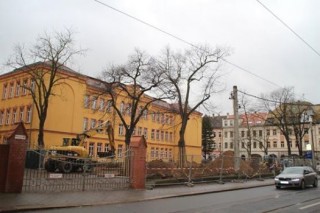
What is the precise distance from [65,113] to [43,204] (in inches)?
1676

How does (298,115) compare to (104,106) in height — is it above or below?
below

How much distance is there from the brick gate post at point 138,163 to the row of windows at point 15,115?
34198mm

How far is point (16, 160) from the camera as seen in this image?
1683cm

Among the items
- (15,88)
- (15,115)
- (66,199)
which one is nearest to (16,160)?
(66,199)

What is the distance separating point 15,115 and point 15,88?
14.5 ft

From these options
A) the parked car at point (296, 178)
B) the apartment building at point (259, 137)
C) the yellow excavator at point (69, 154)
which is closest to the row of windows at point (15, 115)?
the yellow excavator at point (69, 154)

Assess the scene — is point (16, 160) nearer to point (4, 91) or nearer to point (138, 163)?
point (138, 163)

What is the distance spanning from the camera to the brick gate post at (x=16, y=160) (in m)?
16.6

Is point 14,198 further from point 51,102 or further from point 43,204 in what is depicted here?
point 51,102

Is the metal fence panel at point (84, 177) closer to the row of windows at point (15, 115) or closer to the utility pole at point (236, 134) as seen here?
the utility pole at point (236, 134)

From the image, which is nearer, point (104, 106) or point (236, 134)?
point (236, 134)

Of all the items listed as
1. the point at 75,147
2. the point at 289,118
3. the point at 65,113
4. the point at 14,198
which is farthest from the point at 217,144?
the point at 14,198

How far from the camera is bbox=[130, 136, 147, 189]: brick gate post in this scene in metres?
21.8

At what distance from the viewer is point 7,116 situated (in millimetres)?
58312
